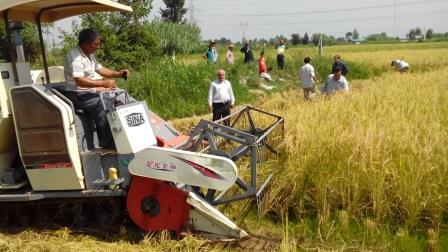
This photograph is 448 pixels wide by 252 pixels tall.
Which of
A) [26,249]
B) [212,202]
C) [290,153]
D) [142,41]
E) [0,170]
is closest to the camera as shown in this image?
[26,249]

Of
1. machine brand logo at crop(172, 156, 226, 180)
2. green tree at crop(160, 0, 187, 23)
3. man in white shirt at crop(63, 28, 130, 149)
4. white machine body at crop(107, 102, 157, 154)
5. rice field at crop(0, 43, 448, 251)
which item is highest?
green tree at crop(160, 0, 187, 23)

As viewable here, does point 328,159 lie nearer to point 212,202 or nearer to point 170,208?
point 212,202

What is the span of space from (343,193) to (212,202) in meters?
1.45

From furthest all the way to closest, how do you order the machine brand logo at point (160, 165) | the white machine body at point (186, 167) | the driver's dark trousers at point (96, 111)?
the driver's dark trousers at point (96, 111)
the machine brand logo at point (160, 165)
the white machine body at point (186, 167)

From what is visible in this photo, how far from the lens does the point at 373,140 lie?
538 cm

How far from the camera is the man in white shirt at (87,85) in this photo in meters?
4.99

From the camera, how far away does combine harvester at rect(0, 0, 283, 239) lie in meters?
4.58

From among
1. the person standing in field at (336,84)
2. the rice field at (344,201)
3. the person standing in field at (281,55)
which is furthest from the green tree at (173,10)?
the rice field at (344,201)

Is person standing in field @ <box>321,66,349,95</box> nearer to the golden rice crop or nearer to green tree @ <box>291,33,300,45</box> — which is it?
the golden rice crop

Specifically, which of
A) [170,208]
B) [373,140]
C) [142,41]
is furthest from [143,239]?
[142,41]

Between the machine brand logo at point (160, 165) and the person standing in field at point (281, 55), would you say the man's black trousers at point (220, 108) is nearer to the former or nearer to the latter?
the machine brand logo at point (160, 165)

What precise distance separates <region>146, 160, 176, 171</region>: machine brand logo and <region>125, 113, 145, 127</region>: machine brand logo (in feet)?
1.75

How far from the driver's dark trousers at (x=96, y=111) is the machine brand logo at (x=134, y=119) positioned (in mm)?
294

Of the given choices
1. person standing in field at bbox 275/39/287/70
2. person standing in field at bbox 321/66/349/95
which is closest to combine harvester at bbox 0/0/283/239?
person standing in field at bbox 321/66/349/95
